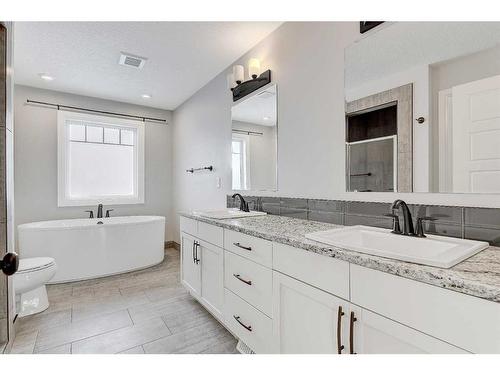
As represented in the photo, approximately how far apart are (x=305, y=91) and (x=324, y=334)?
162cm

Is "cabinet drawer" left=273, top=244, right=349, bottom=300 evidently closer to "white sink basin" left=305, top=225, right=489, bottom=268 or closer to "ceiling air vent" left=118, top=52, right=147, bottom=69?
"white sink basin" left=305, top=225, right=489, bottom=268

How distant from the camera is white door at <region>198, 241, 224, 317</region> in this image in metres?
1.85

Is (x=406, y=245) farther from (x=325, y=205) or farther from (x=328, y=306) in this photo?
(x=325, y=205)

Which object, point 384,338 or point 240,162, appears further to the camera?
point 240,162

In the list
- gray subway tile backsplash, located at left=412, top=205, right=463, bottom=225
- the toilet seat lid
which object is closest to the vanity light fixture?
gray subway tile backsplash, located at left=412, top=205, right=463, bottom=225

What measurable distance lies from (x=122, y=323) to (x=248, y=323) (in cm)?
116

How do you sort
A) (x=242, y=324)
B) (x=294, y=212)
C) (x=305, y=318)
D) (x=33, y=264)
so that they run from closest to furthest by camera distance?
(x=305, y=318)
(x=242, y=324)
(x=294, y=212)
(x=33, y=264)

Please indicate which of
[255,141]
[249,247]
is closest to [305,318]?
[249,247]

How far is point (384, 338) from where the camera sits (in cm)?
89

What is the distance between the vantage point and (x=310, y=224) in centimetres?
173
